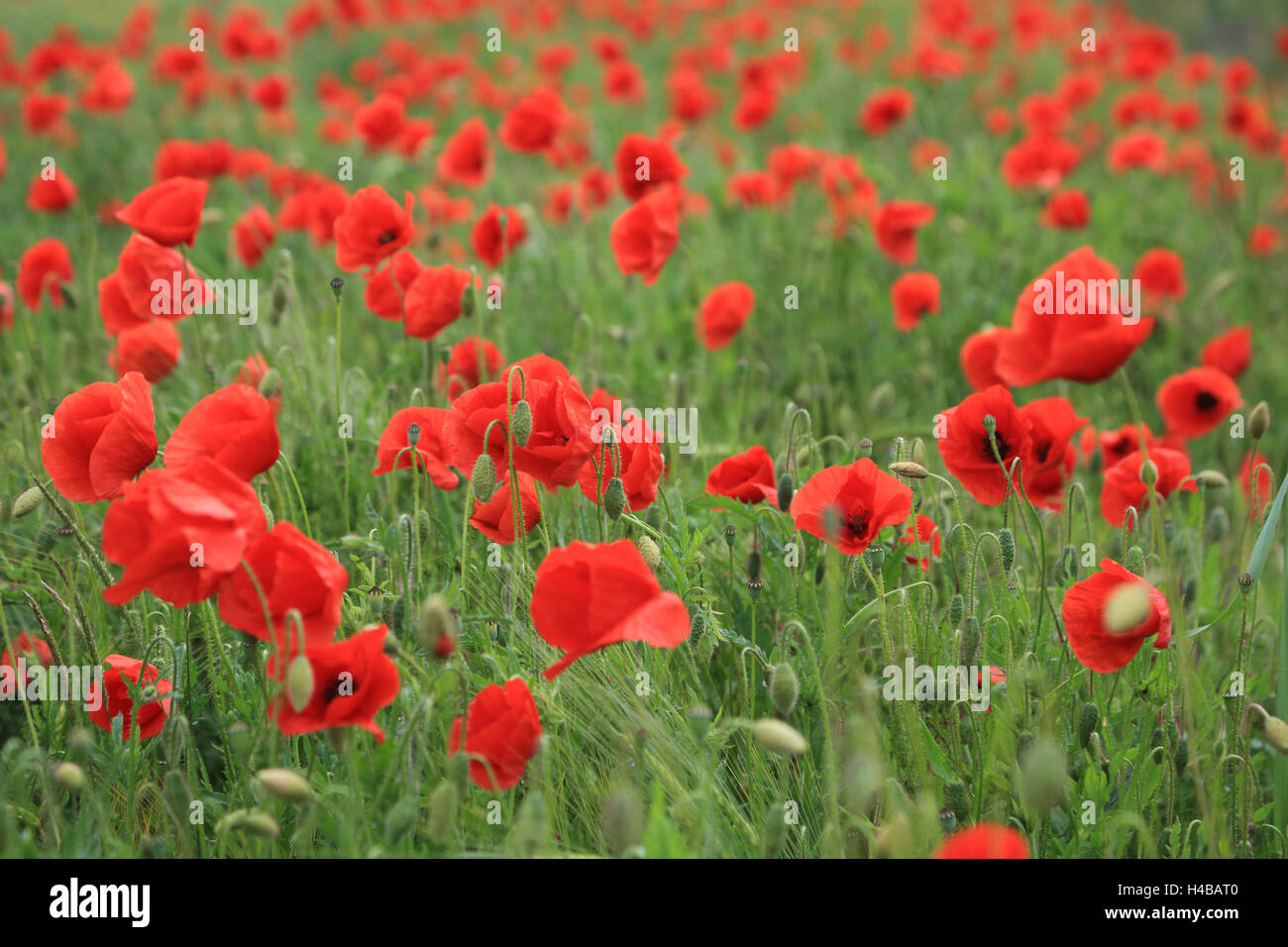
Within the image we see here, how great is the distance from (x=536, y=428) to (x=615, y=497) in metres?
0.17

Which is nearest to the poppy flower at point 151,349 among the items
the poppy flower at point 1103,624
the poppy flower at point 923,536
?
the poppy flower at point 923,536

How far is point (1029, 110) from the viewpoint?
4.88 metres

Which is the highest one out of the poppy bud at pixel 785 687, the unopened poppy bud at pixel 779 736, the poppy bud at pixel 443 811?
the poppy bud at pixel 785 687

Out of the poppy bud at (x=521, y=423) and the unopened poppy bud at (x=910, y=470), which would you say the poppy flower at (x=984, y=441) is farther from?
the poppy bud at (x=521, y=423)

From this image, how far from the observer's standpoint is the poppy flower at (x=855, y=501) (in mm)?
1669

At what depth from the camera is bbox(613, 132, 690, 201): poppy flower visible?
2.95 m

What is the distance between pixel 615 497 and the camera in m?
1.72

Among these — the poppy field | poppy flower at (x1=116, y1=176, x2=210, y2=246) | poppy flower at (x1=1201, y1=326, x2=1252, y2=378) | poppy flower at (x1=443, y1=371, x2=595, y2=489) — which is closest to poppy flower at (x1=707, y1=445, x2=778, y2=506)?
the poppy field

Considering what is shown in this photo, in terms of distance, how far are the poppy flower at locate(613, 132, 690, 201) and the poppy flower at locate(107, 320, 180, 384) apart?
4.00 feet

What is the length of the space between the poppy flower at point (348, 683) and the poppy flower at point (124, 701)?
43 centimetres

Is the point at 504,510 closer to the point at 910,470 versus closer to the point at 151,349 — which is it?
the point at 910,470
